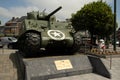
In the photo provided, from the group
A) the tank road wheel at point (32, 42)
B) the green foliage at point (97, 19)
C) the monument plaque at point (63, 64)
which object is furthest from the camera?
the green foliage at point (97, 19)

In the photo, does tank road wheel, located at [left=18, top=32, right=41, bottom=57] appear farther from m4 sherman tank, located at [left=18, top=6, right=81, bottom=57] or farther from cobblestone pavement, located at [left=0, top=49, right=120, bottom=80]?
cobblestone pavement, located at [left=0, top=49, right=120, bottom=80]

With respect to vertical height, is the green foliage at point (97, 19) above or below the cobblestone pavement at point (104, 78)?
above

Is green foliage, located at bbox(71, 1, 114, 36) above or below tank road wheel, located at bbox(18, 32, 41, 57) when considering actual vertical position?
above

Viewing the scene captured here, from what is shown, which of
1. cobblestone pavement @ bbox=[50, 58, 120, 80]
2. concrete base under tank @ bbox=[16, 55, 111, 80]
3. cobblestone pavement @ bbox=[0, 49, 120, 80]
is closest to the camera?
concrete base under tank @ bbox=[16, 55, 111, 80]

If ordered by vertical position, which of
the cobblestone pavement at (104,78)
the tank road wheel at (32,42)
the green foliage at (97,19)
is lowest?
the cobblestone pavement at (104,78)

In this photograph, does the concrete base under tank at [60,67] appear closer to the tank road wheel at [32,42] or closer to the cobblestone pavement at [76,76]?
the cobblestone pavement at [76,76]

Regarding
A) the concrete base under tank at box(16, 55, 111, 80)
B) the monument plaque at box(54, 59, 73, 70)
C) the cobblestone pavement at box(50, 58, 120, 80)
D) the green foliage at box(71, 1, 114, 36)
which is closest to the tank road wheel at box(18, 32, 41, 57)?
the concrete base under tank at box(16, 55, 111, 80)

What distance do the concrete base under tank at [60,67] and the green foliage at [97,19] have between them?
13.2 metres

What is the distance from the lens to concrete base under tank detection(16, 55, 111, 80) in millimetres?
10156

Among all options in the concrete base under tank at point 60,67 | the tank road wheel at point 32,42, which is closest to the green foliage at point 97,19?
the concrete base under tank at point 60,67

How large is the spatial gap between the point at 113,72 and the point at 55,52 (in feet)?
15.9

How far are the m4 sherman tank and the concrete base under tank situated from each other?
974 mm

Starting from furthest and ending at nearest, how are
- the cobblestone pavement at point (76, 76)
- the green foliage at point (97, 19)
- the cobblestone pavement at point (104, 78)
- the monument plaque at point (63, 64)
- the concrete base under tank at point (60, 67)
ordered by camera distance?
the green foliage at point (97, 19) → the monument plaque at point (63, 64) → the cobblestone pavement at point (104, 78) → the cobblestone pavement at point (76, 76) → the concrete base under tank at point (60, 67)

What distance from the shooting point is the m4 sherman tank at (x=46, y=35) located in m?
11.6
